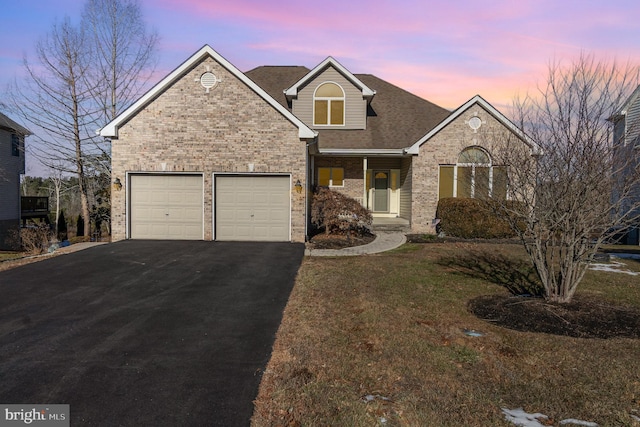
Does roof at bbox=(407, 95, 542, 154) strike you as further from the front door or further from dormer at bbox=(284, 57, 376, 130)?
dormer at bbox=(284, 57, 376, 130)

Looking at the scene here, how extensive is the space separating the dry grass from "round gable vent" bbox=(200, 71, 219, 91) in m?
9.06

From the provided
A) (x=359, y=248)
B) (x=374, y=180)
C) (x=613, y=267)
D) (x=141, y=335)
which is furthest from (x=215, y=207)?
(x=613, y=267)

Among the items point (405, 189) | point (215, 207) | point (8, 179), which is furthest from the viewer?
point (8, 179)

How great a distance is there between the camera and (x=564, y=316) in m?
6.30

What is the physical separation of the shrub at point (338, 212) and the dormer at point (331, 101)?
588cm

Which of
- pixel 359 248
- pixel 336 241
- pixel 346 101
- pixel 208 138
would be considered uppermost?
pixel 346 101

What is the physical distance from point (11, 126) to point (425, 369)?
29430mm

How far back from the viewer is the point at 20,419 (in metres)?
3.64

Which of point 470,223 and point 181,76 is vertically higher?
point 181,76

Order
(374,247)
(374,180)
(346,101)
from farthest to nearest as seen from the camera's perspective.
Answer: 1. (374,180)
2. (346,101)
3. (374,247)

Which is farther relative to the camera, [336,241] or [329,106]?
[329,106]

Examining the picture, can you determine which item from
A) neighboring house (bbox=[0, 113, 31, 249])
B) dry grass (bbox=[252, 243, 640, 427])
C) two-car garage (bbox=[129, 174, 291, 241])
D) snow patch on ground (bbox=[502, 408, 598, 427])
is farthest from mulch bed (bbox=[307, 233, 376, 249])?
neighboring house (bbox=[0, 113, 31, 249])

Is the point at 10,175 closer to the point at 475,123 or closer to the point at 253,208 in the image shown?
the point at 253,208

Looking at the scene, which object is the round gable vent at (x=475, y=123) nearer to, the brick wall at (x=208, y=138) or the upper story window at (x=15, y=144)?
the brick wall at (x=208, y=138)
